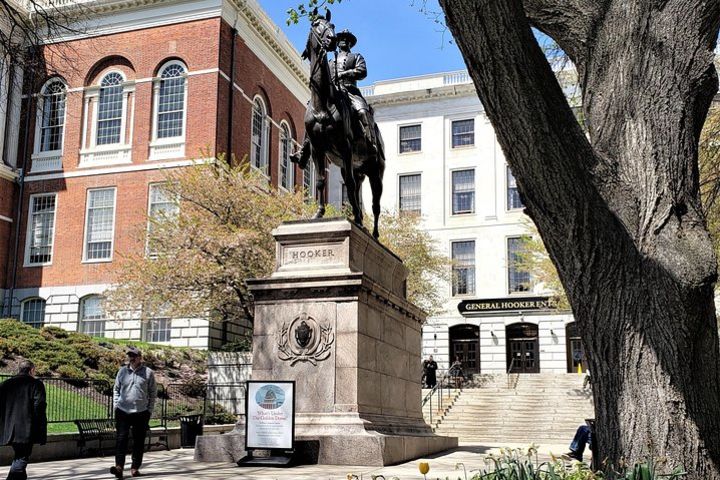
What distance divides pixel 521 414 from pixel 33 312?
77.5 ft

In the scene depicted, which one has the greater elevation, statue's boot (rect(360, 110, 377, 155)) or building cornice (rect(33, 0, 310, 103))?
building cornice (rect(33, 0, 310, 103))

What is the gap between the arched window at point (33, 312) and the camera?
38.1m

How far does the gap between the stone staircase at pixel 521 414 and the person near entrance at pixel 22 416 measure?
17.3 meters

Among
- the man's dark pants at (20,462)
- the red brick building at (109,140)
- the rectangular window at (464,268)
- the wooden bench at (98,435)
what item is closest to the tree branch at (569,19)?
the man's dark pants at (20,462)

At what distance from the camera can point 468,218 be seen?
1962 inches

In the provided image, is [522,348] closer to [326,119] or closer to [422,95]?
[422,95]

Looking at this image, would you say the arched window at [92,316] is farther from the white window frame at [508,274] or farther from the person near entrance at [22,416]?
the person near entrance at [22,416]

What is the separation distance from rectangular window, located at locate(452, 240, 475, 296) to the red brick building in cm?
1507

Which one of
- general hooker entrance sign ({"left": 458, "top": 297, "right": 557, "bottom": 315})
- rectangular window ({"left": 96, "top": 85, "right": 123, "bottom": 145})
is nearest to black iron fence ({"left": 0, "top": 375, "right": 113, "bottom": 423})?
rectangular window ({"left": 96, "top": 85, "right": 123, "bottom": 145})

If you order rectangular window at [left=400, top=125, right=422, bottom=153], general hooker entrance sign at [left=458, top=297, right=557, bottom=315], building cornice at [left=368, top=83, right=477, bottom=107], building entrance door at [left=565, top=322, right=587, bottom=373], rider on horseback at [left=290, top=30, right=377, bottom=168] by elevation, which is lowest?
building entrance door at [left=565, top=322, right=587, bottom=373]

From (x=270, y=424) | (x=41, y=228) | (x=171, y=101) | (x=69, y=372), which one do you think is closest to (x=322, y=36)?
(x=270, y=424)

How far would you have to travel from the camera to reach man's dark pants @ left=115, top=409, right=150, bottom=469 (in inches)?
407

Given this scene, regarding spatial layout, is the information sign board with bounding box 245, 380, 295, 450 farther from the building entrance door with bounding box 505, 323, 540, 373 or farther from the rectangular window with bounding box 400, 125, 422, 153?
the rectangular window with bounding box 400, 125, 422, 153

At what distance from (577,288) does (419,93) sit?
47.2 metres
